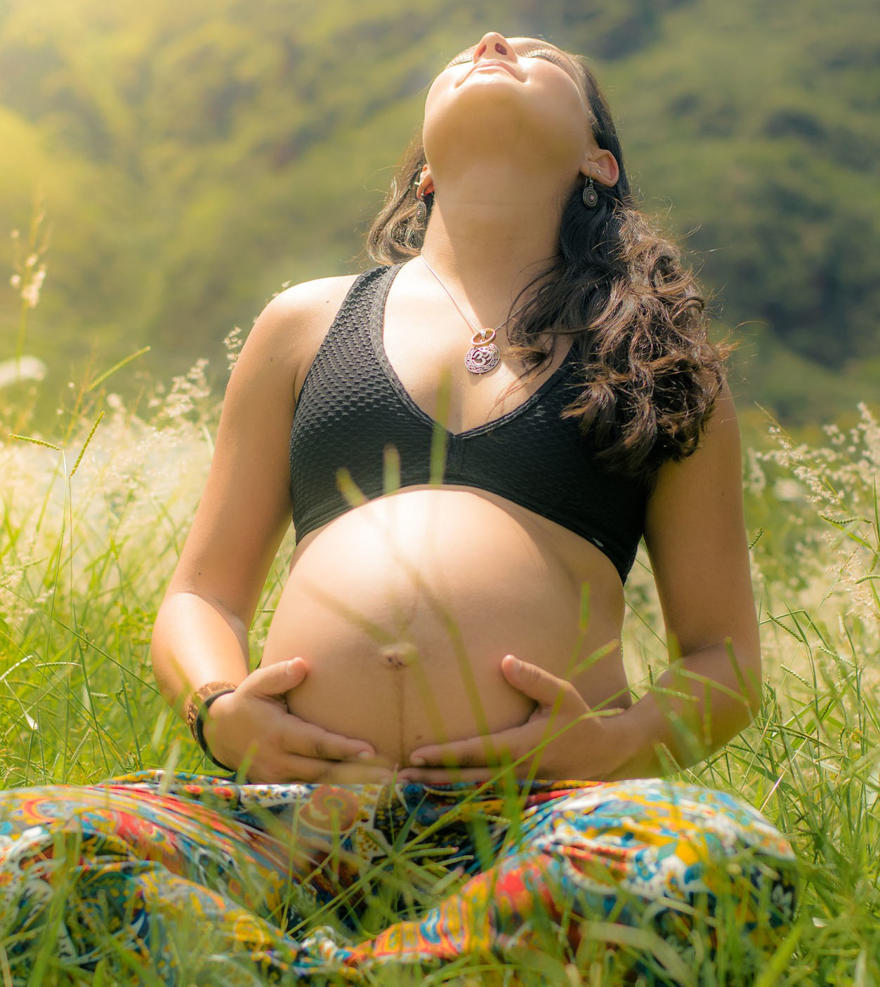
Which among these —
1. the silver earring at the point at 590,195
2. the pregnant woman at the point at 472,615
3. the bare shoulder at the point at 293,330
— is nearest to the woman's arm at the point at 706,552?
the pregnant woman at the point at 472,615

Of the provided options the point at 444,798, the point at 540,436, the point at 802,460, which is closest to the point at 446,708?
the point at 444,798

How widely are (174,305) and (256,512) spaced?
60.5 ft

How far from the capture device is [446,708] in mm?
1587

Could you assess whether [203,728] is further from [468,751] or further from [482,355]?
[482,355]

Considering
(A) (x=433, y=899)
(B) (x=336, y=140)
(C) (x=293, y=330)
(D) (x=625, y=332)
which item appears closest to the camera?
(A) (x=433, y=899)

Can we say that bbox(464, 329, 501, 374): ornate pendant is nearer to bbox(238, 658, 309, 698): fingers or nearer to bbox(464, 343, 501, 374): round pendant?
bbox(464, 343, 501, 374): round pendant

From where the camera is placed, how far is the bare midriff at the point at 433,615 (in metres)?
1.59

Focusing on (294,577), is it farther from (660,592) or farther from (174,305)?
A: (174,305)

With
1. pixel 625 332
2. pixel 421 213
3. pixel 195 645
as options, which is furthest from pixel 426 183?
pixel 195 645

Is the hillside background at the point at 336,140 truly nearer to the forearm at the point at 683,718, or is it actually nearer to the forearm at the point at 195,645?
the forearm at the point at 683,718

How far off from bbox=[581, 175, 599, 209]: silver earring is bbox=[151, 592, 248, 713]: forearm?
1069mm

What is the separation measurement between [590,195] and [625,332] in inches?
18.0

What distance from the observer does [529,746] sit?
1.54 m

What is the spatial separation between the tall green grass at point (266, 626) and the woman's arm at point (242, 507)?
0.14m
